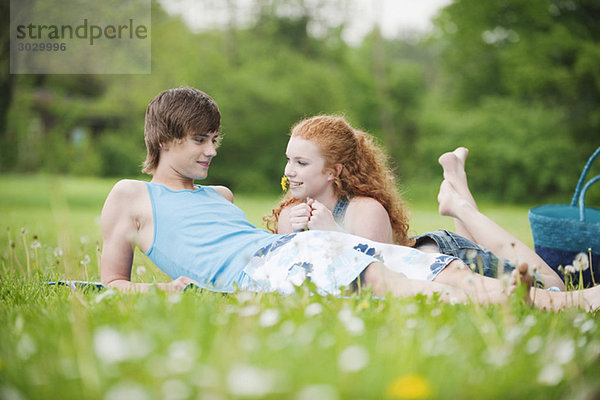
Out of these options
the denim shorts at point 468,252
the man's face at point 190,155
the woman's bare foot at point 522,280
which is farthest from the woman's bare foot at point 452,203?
the man's face at point 190,155

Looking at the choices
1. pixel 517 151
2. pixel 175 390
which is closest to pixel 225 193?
pixel 175 390

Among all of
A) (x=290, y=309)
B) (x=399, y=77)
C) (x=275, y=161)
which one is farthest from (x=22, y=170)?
(x=290, y=309)

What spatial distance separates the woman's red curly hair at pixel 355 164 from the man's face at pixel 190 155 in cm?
54

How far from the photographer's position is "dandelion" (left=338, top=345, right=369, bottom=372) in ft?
4.19

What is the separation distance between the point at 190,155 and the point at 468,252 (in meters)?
1.53

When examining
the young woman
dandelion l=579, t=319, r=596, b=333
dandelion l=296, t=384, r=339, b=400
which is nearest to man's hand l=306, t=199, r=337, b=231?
the young woman

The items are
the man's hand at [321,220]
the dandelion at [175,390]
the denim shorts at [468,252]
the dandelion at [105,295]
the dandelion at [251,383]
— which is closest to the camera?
the dandelion at [251,383]

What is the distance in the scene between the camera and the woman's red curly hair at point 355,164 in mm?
3168

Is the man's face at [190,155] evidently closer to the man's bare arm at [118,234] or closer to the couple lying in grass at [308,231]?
the couple lying in grass at [308,231]

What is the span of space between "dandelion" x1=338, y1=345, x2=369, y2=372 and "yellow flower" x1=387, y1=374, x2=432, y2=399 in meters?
0.08

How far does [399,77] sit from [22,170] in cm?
1320

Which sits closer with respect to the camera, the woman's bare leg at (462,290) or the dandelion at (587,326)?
the dandelion at (587,326)

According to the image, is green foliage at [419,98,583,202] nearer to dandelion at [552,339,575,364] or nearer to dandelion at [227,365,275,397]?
dandelion at [552,339,575,364]

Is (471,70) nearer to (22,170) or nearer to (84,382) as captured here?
(22,170)
